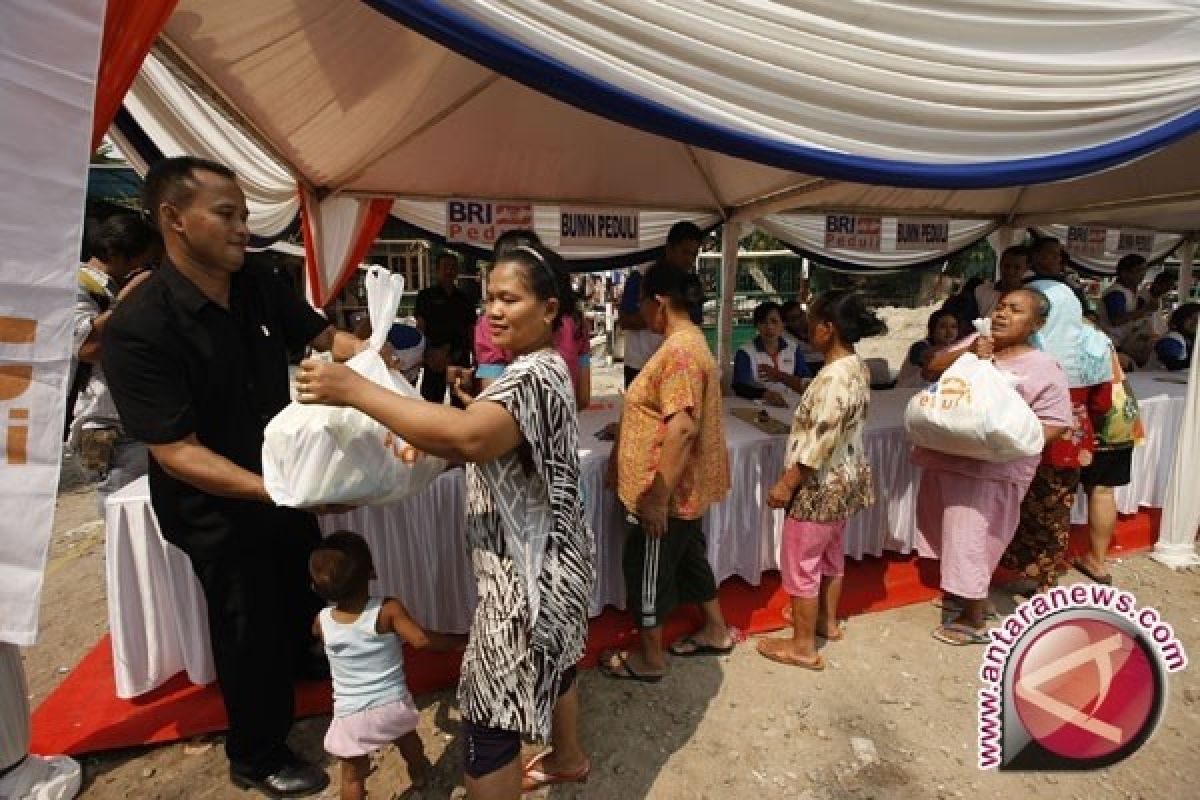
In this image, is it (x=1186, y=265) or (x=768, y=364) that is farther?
(x=1186, y=265)

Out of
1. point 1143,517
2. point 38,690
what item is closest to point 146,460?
point 38,690

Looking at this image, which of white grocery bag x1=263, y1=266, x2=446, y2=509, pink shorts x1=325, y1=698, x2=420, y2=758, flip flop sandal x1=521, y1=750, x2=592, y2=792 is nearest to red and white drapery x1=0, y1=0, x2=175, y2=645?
white grocery bag x1=263, y1=266, x2=446, y2=509

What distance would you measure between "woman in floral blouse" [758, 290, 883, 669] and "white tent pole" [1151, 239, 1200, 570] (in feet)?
7.46

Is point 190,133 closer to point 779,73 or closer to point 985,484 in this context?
point 779,73

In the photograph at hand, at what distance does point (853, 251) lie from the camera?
20.3 ft

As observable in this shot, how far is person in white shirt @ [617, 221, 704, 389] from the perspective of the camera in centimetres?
314

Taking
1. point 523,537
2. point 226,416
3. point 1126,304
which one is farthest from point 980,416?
point 1126,304

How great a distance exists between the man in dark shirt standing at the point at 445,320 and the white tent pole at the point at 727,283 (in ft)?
7.87

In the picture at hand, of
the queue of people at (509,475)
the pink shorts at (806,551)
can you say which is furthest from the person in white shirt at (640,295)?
the pink shorts at (806,551)

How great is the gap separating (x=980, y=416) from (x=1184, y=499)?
224cm

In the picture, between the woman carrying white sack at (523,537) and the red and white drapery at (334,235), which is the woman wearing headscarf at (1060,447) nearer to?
the woman carrying white sack at (523,537)

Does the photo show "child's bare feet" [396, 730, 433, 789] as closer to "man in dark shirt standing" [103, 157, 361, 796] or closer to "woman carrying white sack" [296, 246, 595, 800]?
"man in dark shirt standing" [103, 157, 361, 796]

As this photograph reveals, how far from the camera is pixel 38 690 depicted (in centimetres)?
233

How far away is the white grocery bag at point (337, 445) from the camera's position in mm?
1310
